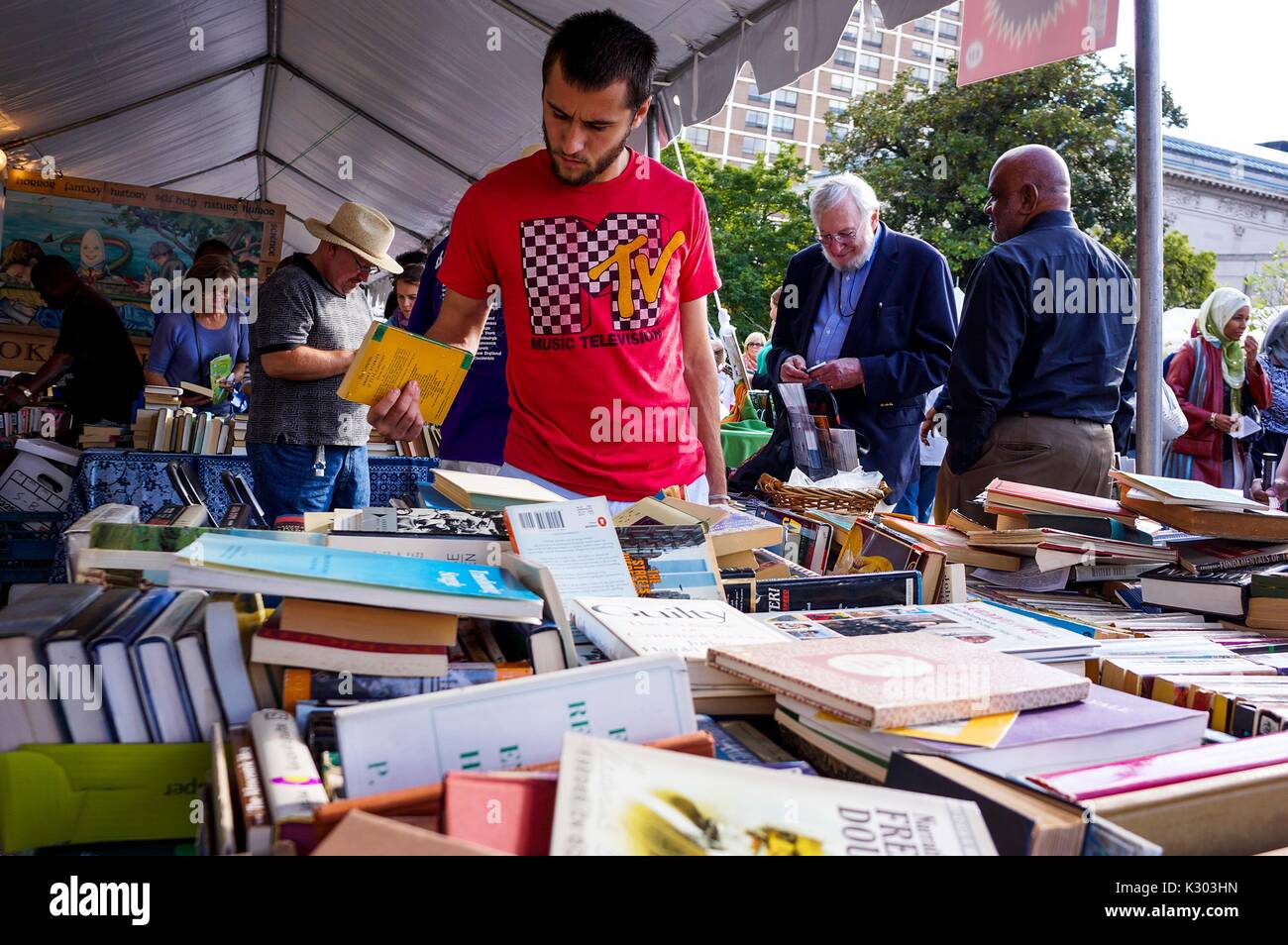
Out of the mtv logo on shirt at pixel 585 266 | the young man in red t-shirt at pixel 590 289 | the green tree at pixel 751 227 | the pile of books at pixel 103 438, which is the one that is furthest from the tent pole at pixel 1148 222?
the green tree at pixel 751 227

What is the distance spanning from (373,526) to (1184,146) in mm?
39296

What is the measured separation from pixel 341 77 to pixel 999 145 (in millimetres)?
16934

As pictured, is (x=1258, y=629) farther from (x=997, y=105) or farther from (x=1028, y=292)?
(x=997, y=105)

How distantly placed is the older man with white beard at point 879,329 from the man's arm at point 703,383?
42.3 inches

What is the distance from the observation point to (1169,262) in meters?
23.9

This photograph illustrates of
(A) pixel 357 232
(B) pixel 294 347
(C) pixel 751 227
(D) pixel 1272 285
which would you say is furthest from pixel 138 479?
(D) pixel 1272 285

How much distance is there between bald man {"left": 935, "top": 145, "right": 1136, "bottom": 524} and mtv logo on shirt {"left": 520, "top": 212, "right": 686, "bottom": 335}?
1227mm

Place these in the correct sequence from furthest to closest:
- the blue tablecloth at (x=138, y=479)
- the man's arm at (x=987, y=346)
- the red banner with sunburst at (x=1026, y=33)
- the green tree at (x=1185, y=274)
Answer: the green tree at (x=1185, y=274)
the blue tablecloth at (x=138, y=479)
the man's arm at (x=987, y=346)
the red banner with sunburst at (x=1026, y=33)

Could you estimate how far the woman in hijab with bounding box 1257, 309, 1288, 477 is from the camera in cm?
665

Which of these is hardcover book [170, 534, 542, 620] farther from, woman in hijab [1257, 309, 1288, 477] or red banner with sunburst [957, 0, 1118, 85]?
woman in hijab [1257, 309, 1288, 477]

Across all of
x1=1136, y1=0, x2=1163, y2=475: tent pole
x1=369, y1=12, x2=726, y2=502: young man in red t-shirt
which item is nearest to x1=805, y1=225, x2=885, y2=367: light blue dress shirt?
x1=1136, y1=0, x2=1163, y2=475: tent pole

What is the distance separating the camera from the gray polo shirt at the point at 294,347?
349 centimetres

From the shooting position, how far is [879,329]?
11.7 feet

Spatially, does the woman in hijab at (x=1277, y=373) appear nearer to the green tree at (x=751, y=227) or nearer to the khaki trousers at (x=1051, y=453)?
the khaki trousers at (x=1051, y=453)
